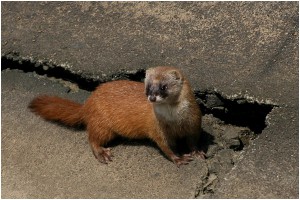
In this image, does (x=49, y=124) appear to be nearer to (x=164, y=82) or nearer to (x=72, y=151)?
(x=72, y=151)

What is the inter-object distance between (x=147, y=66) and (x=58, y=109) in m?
0.72

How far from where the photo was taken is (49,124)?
4.51m

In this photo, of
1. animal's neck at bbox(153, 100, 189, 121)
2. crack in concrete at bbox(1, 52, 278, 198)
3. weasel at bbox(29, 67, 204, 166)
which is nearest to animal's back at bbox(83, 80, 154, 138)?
weasel at bbox(29, 67, 204, 166)

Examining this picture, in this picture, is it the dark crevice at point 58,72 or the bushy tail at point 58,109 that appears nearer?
the bushy tail at point 58,109

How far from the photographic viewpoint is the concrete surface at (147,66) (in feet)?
12.7

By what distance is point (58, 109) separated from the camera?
4441 millimetres

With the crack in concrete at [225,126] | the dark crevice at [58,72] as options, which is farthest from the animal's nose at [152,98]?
the dark crevice at [58,72]

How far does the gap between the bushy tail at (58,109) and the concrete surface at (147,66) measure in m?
0.07

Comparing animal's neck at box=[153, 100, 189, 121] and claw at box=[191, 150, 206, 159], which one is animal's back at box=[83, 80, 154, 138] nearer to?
animal's neck at box=[153, 100, 189, 121]

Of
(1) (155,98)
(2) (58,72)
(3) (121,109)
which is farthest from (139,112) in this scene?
(2) (58,72)

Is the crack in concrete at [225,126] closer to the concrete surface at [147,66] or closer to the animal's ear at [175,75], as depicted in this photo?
the concrete surface at [147,66]

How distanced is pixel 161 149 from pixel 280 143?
738 millimetres

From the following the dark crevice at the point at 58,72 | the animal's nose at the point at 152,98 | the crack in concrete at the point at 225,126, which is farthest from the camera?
the dark crevice at the point at 58,72

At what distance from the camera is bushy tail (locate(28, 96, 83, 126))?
4410mm
